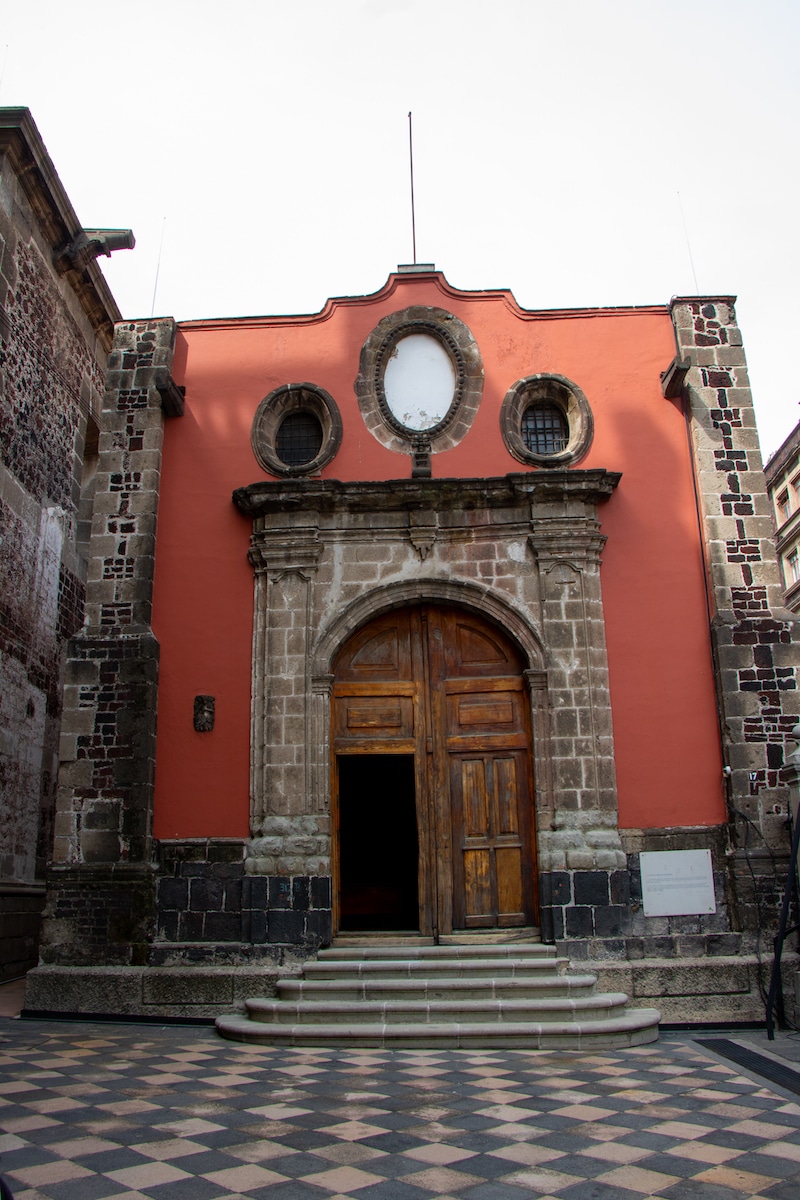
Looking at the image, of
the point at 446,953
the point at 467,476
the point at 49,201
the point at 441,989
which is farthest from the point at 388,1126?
the point at 49,201

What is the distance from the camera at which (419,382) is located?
29.2 feet

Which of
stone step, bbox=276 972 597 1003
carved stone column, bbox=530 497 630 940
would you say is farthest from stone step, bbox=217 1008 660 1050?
carved stone column, bbox=530 497 630 940

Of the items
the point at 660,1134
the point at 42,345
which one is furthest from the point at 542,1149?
the point at 42,345

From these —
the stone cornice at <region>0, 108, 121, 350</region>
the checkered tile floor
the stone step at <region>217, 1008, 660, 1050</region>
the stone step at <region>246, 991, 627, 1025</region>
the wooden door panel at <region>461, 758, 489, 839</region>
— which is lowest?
the checkered tile floor

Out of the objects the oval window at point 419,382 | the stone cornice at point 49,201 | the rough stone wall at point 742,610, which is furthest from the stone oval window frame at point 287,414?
the stone cornice at point 49,201

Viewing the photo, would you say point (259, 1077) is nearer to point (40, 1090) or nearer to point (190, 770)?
point (40, 1090)

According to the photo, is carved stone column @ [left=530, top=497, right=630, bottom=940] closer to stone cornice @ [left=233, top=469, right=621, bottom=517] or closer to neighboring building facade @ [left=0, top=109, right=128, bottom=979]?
stone cornice @ [left=233, top=469, right=621, bottom=517]

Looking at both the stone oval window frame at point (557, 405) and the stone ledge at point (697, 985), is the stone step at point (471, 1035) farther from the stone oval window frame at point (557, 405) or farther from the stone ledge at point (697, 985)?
the stone oval window frame at point (557, 405)

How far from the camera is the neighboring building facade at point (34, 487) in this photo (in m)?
9.65

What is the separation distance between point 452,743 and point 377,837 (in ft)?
10.9

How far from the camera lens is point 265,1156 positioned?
3836 mm

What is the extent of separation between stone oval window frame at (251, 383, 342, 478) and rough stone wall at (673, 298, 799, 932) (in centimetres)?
331

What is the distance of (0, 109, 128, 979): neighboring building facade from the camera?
9.65 m

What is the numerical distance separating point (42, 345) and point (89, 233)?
6.00 ft
